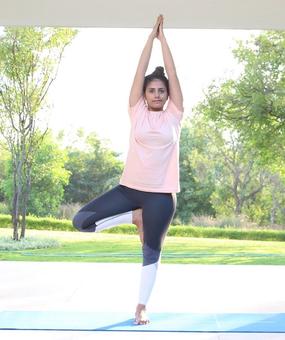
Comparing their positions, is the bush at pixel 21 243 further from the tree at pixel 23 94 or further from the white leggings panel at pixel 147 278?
the white leggings panel at pixel 147 278

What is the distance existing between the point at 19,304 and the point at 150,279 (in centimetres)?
131

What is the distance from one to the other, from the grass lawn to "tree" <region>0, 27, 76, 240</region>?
467 millimetres

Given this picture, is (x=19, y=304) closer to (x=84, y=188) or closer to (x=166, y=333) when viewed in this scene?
(x=166, y=333)

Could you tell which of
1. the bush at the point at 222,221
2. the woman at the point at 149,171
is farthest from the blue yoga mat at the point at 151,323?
the bush at the point at 222,221

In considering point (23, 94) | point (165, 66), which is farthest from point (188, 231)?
point (165, 66)

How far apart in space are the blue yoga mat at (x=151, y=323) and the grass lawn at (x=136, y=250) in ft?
13.7

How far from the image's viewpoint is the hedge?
27.1 feet

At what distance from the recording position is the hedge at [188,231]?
325 inches

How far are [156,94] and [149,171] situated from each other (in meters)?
0.47

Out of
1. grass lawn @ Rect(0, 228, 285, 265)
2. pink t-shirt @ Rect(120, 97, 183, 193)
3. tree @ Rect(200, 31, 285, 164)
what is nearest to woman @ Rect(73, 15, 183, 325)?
pink t-shirt @ Rect(120, 97, 183, 193)

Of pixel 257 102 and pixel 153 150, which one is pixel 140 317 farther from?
pixel 257 102

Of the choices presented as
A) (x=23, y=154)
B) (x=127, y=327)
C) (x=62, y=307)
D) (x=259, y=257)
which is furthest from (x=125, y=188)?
(x=259, y=257)

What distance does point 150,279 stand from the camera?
3.74 metres

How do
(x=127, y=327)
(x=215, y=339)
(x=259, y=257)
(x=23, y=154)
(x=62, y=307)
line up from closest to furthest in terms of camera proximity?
(x=215, y=339) → (x=127, y=327) → (x=62, y=307) → (x=23, y=154) → (x=259, y=257)
